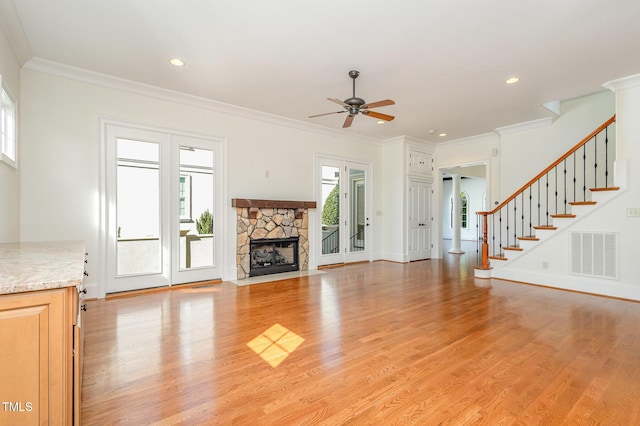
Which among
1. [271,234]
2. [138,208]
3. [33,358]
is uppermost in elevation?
[138,208]

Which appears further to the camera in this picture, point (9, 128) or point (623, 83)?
point (623, 83)

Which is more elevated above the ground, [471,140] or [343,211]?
[471,140]

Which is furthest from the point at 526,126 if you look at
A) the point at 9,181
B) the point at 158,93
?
the point at 9,181

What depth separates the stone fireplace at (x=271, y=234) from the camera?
5.54 meters

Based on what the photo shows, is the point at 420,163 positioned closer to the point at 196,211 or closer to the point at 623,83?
the point at 623,83

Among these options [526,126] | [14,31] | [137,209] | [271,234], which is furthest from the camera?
[526,126]

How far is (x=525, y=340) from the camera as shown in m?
2.92

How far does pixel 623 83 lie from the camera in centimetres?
441

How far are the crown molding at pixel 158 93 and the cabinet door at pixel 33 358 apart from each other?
158 inches

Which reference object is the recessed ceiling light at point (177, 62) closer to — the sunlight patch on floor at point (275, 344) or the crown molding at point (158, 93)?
the crown molding at point (158, 93)

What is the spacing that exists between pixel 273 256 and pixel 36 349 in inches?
190

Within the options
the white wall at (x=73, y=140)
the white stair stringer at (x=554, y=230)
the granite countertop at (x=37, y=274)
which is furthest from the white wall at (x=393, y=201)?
the granite countertop at (x=37, y=274)

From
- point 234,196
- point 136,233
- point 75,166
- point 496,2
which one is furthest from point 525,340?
point 75,166

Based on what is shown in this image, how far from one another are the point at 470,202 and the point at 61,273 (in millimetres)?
15361
